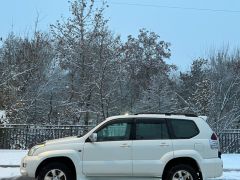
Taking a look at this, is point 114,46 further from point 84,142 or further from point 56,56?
point 84,142

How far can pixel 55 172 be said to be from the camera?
10.8m

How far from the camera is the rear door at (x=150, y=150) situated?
420 inches

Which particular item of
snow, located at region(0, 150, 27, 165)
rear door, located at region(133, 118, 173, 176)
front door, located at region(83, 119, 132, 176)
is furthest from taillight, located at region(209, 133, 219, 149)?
snow, located at region(0, 150, 27, 165)

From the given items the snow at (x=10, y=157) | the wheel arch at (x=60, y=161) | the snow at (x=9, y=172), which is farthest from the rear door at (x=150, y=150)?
the snow at (x=10, y=157)

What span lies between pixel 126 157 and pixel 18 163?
613 centimetres

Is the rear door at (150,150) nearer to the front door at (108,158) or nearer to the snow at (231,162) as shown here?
the front door at (108,158)

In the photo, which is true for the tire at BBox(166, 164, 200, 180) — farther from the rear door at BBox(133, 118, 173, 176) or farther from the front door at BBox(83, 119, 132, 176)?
the front door at BBox(83, 119, 132, 176)

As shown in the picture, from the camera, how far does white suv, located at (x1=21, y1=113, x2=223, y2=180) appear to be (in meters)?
10.7

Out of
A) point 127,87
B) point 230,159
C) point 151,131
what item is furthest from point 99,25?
point 151,131

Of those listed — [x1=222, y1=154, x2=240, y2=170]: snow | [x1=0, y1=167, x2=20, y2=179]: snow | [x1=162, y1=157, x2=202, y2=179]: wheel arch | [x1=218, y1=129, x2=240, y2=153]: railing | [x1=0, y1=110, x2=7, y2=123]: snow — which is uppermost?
[x1=0, y1=110, x2=7, y2=123]: snow

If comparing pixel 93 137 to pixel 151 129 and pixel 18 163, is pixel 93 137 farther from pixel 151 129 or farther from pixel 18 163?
pixel 18 163

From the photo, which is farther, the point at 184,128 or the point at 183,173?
the point at 184,128

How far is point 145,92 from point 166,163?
21.0 meters

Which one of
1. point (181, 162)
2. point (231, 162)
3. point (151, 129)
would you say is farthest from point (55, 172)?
point (231, 162)
